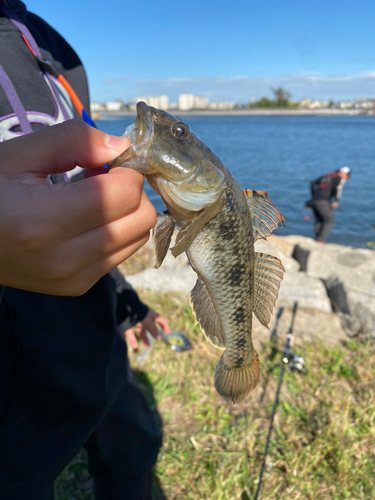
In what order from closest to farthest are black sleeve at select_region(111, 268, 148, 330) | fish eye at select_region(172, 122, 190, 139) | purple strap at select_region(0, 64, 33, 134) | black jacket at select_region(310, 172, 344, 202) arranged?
1. fish eye at select_region(172, 122, 190, 139)
2. purple strap at select_region(0, 64, 33, 134)
3. black sleeve at select_region(111, 268, 148, 330)
4. black jacket at select_region(310, 172, 344, 202)

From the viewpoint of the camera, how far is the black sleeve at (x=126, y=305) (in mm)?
3025

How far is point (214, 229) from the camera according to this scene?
1.72m

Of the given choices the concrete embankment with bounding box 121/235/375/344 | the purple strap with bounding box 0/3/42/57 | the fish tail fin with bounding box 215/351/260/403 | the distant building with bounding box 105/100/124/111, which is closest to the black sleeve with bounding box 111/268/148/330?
the fish tail fin with bounding box 215/351/260/403

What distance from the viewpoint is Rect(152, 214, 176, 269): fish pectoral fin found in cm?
162

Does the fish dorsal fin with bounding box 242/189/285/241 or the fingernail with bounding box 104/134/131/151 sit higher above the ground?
the fingernail with bounding box 104/134/131/151

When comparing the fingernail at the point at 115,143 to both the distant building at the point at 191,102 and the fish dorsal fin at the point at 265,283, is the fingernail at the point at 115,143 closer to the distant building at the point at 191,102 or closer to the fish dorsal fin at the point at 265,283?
the fish dorsal fin at the point at 265,283

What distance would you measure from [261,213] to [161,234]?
610mm

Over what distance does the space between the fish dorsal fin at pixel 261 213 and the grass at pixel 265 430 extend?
294 cm

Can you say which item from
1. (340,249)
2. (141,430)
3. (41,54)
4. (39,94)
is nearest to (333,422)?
(141,430)

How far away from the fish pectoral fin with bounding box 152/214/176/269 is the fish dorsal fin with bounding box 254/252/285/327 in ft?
1.92

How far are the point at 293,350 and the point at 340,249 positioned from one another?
576 cm

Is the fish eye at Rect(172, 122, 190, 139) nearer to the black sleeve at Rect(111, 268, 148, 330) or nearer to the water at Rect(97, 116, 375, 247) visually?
the black sleeve at Rect(111, 268, 148, 330)

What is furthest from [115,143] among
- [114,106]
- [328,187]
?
[114,106]

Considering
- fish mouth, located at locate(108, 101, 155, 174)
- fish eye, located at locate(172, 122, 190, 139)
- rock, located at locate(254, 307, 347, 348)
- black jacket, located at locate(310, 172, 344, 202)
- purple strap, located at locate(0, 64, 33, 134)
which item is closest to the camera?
fish mouth, located at locate(108, 101, 155, 174)
